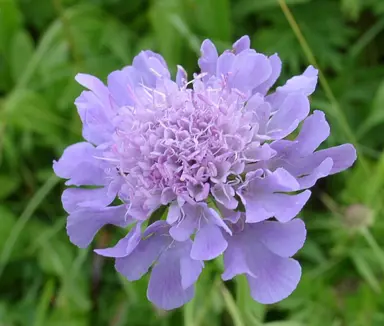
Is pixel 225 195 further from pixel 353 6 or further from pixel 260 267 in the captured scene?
pixel 353 6

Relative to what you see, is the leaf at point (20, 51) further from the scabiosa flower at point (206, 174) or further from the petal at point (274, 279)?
the petal at point (274, 279)

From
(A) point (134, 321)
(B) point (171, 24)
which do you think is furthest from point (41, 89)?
(A) point (134, 321)

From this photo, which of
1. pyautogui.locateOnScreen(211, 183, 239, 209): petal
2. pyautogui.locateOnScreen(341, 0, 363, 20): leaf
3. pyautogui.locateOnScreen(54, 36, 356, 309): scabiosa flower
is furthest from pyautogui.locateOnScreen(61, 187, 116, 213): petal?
pyautogui.locateOnScreen(341, 0, 363, 20): leaf

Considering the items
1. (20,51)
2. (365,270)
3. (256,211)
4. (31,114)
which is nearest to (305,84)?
(256,211)

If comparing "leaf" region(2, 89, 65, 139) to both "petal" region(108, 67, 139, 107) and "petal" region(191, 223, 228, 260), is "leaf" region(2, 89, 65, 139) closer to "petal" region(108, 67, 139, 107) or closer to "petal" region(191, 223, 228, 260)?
"petal" region(108, 67, 139, 107)

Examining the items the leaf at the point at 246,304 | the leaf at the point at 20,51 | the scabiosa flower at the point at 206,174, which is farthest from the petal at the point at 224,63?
the leaf at the point at 20,51

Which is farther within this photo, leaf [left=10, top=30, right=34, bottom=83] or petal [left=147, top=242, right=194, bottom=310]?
leaf [left=10, top=30, right=34, bottom=83]

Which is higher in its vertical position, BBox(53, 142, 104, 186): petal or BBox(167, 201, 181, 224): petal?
BBox(53, 142, 104, 186): petal
